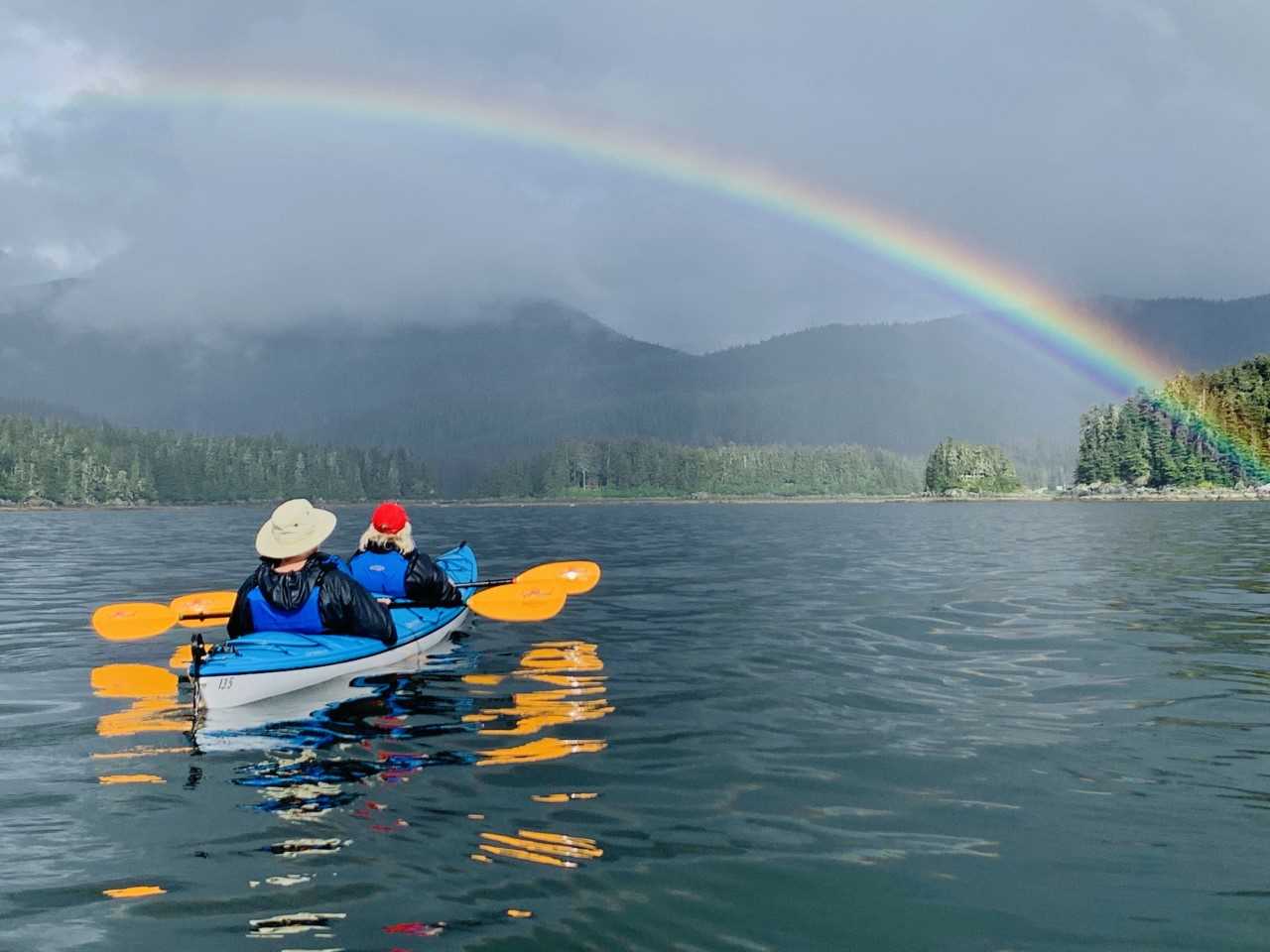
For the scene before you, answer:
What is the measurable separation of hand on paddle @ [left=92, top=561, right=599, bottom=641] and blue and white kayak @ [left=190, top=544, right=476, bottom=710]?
216 centimetres

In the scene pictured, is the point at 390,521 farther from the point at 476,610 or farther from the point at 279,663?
the point at 279,663

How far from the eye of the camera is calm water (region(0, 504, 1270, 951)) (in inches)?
301

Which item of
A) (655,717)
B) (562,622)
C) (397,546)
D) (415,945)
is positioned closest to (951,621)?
(562,622)

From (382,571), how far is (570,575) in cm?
679

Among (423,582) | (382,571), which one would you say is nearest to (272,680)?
(382,571)

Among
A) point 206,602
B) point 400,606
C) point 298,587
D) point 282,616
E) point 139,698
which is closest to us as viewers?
point 298,587

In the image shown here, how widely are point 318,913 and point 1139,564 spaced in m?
43.0

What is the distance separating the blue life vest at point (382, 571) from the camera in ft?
66.0

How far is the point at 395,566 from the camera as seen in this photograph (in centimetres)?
2022

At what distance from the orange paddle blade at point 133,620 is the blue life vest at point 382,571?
3.86 meters

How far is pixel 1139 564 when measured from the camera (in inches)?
1656

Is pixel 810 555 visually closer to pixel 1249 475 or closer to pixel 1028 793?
pixel 1028 793

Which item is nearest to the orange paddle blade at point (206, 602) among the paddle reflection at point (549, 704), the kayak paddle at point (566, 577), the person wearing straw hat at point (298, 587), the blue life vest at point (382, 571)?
the blue life vest at point (382, 571)

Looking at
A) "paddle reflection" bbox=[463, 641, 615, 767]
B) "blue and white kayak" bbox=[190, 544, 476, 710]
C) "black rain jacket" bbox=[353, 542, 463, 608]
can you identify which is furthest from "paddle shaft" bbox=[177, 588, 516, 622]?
"paddle reflection" bbox=[463, 641, 615, 767]
